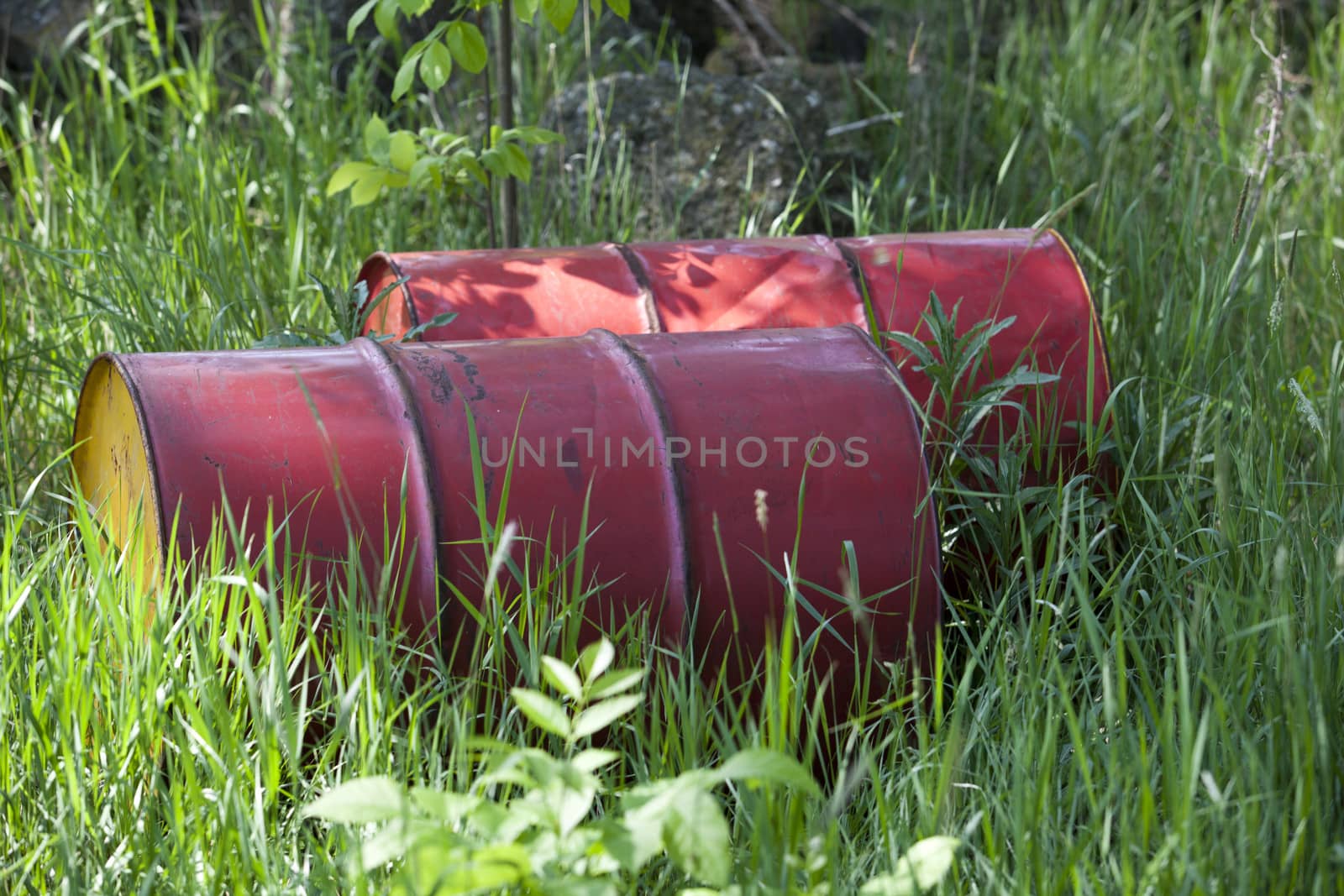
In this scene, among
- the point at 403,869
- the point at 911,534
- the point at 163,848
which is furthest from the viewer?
the point at 911,534

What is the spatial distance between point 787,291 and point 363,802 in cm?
146

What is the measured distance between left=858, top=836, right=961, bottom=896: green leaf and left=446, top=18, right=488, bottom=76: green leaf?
187cm

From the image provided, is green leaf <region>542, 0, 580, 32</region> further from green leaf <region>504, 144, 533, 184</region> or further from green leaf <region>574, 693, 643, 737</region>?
green leaf <region>574, 693, 643, 737</region>

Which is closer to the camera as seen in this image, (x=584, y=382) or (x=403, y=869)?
(x=403, y=869)

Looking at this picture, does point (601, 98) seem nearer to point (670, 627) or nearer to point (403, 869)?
point (670, 627)

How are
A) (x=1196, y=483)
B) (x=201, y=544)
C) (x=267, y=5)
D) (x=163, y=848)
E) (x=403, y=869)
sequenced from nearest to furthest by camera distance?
(x=403, y=869) < (x=163, y=848) < (x=201, y=544) < (x=1196, y=483) < (x=267, y=5)

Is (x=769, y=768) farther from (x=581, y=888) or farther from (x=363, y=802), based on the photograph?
(x=363, y=802)

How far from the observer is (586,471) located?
1.67 m

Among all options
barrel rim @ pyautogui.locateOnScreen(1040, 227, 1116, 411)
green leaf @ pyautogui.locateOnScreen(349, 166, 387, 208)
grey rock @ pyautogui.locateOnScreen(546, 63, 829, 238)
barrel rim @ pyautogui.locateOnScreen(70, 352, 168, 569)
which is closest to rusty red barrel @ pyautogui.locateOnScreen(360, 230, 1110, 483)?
barrel rim @ pyautogui.locateOnScreen(1040, 227, 1116, 411)

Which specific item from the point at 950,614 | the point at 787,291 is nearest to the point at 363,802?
the point at 950,614

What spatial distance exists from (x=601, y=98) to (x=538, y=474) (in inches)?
86.3

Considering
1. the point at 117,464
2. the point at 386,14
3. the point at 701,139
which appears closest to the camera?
the point at 117,464

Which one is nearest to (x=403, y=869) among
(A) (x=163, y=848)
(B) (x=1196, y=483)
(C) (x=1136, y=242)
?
(A) (x=163, y=848)

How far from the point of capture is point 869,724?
1792 mm
